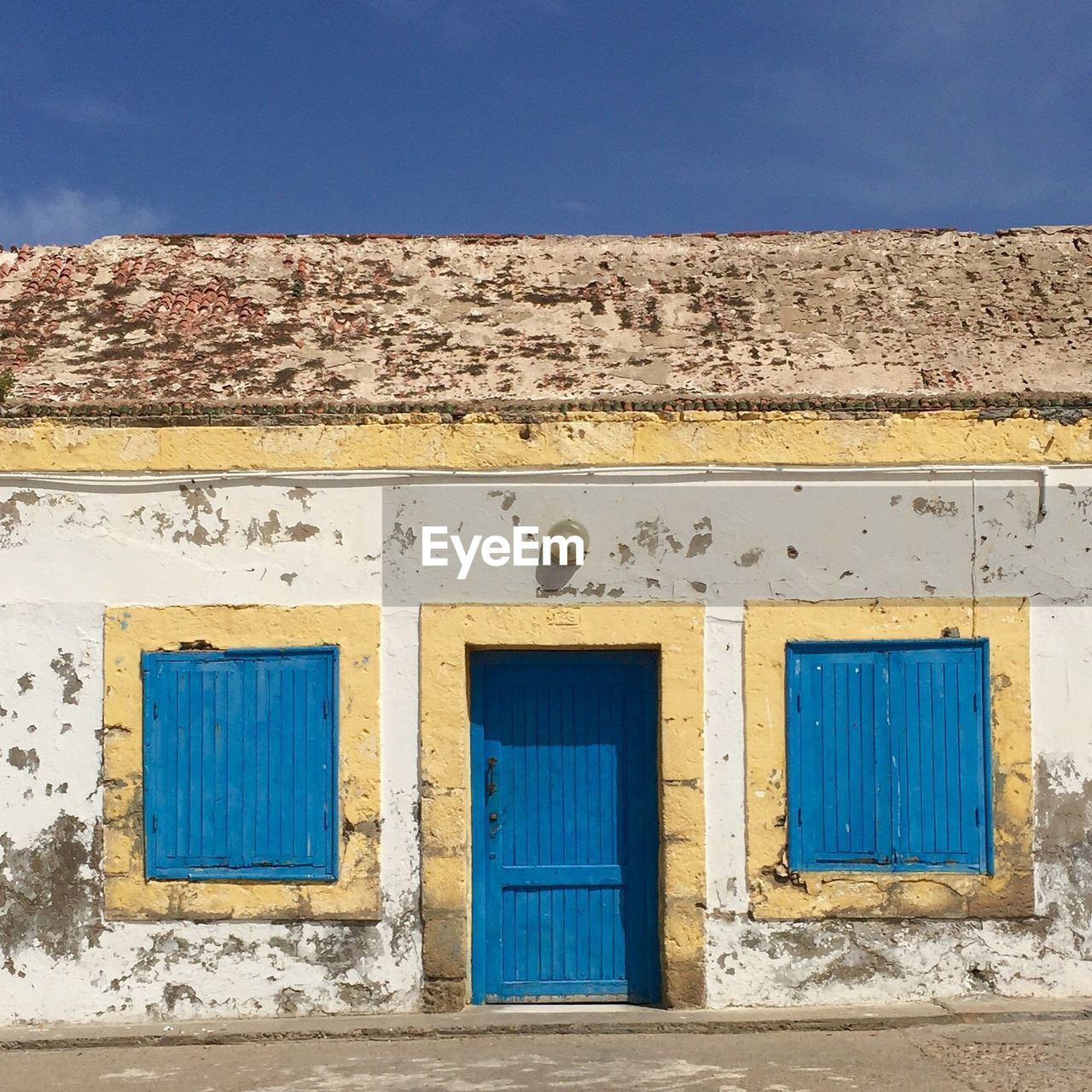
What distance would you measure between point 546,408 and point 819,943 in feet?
10.6

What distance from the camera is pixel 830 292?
26.1 feet

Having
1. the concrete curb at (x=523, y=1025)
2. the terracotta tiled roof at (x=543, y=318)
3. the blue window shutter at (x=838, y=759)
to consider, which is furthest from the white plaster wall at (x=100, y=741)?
the blue window shutter at (x=838, y=759)

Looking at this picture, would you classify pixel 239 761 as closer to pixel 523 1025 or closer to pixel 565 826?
pixel 565 826

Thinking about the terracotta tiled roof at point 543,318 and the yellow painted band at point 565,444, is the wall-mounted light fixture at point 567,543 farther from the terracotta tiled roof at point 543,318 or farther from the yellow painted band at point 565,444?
the terracotta tiled roof at point 543,318

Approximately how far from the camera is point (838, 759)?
643 cm

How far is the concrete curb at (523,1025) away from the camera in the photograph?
20.0 feet

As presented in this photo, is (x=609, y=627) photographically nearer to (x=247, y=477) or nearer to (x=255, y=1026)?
(x=247, y=477)

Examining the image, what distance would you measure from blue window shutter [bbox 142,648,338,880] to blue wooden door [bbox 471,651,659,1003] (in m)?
0.85

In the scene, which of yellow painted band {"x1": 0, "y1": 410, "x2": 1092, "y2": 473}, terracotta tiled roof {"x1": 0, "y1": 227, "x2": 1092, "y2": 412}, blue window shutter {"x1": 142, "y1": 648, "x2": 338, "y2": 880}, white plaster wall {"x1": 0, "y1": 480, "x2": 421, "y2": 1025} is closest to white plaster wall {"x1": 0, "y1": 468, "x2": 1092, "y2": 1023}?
white plaster wall {"x1": 0, "y1": 480, "x2": 421, "y2": 1025}

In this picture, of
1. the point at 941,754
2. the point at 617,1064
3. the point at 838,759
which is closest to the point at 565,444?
the point at 838,759

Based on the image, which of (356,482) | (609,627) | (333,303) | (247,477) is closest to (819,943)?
(609,627)

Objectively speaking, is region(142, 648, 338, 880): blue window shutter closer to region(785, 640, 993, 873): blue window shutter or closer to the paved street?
the paved street

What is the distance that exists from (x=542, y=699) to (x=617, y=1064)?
1.92 meters

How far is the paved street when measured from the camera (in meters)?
5.46
